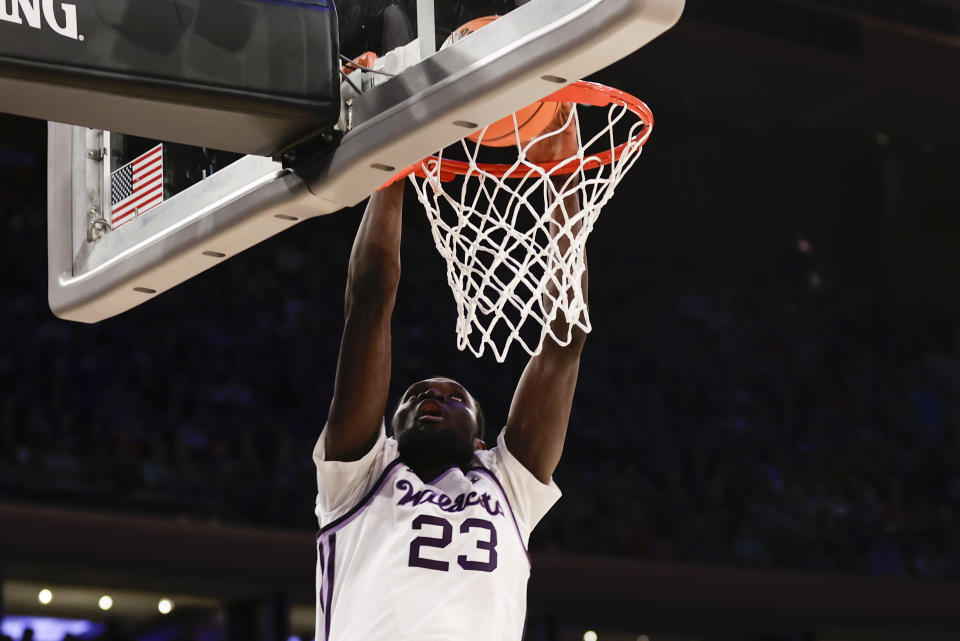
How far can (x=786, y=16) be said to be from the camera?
1112 centimetres

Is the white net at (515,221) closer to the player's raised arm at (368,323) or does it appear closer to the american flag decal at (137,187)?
the player's raised arm at (368,323)

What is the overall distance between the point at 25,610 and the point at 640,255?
707cm

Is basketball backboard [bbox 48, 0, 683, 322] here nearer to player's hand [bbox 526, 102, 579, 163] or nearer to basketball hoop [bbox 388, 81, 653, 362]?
basketball hoop [bbox 388, 81, 653, 362]

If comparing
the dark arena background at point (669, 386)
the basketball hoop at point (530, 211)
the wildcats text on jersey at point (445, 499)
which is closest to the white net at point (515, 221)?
the basketball hoop at point (530, 211)

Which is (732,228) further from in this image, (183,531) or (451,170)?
(451,170)

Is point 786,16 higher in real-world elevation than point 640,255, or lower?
higher

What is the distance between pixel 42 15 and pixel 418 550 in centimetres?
155

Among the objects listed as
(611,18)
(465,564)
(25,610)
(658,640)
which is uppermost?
(611,18)

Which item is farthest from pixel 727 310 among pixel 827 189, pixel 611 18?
pixel 611 18

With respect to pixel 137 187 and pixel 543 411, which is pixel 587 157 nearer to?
pixel 543 411

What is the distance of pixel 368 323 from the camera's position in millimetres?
3178

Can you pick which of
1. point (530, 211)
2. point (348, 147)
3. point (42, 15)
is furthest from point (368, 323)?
point (42, 15)

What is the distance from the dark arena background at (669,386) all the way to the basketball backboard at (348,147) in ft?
16.0

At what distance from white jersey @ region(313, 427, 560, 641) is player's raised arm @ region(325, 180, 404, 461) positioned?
0.32 feet
